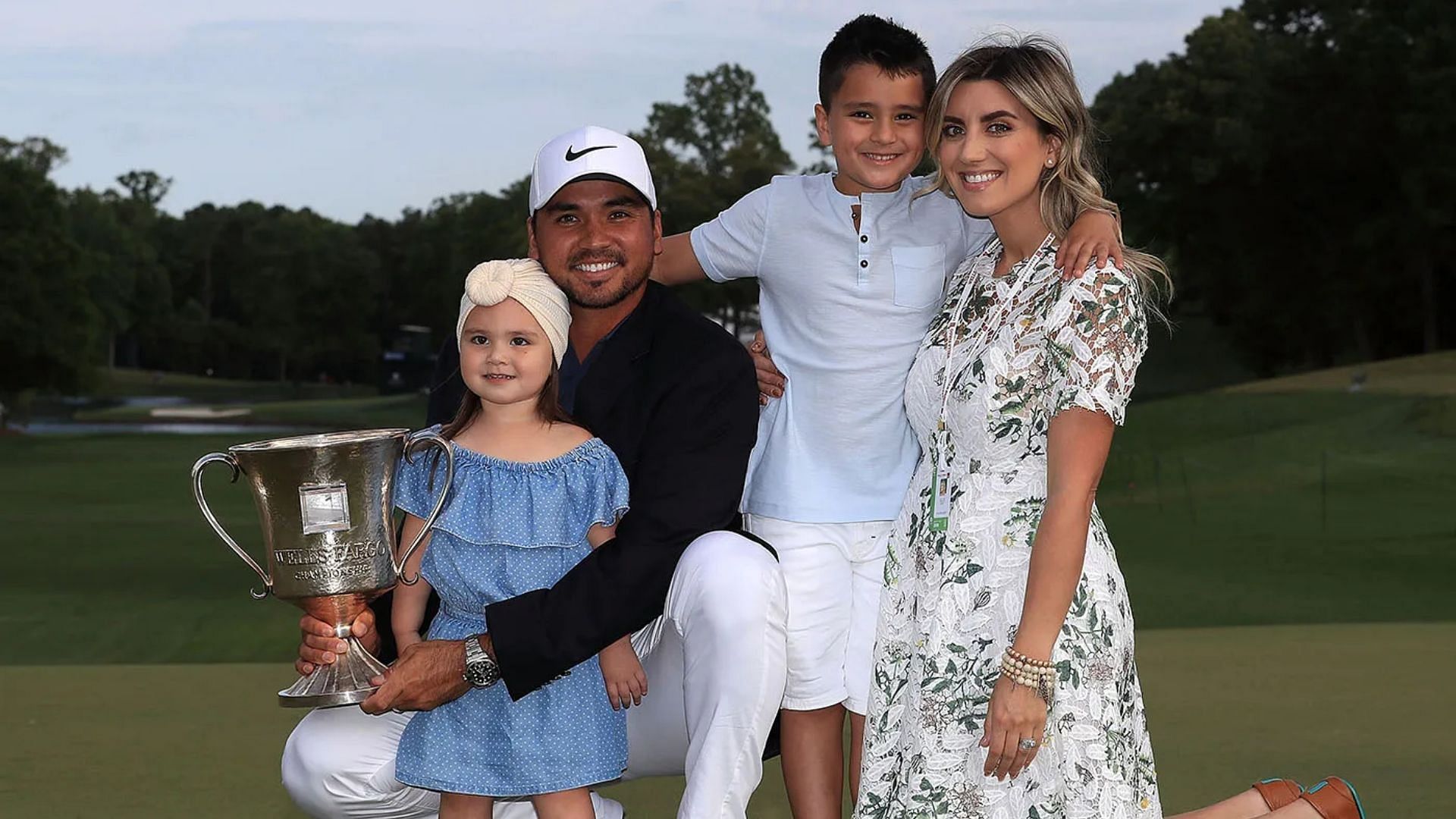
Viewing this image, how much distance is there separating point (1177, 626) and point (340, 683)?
Result: 634cm

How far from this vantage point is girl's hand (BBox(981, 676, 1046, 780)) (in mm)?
2705

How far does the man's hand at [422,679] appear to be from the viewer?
305cm

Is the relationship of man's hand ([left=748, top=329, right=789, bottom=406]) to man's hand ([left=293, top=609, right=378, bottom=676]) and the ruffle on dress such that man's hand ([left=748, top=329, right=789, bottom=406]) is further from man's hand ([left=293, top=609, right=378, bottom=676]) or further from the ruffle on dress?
man's hand ([left=293, top=609, right=378, bottom=676])

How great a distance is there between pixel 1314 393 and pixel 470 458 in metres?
24.1

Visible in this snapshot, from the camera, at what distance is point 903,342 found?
348cm

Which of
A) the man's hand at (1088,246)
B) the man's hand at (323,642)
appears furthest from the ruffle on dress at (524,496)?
the man's hand at (1088,246)

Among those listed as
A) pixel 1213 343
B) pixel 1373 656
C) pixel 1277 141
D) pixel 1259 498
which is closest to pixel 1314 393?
pixel 1259 498

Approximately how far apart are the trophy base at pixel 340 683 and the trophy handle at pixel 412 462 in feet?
0.60

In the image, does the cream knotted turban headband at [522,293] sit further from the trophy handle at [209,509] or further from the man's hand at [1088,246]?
the man's hand at [1088,246]

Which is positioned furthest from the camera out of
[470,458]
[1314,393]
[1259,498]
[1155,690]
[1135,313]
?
[1314,393]

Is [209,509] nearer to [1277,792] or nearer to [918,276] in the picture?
[918,276]

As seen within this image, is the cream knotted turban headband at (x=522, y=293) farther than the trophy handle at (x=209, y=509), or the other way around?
the cream knotted turban headband at (x=522, y=293)

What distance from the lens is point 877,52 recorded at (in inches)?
138

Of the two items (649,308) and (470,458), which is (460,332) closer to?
(470,458)
